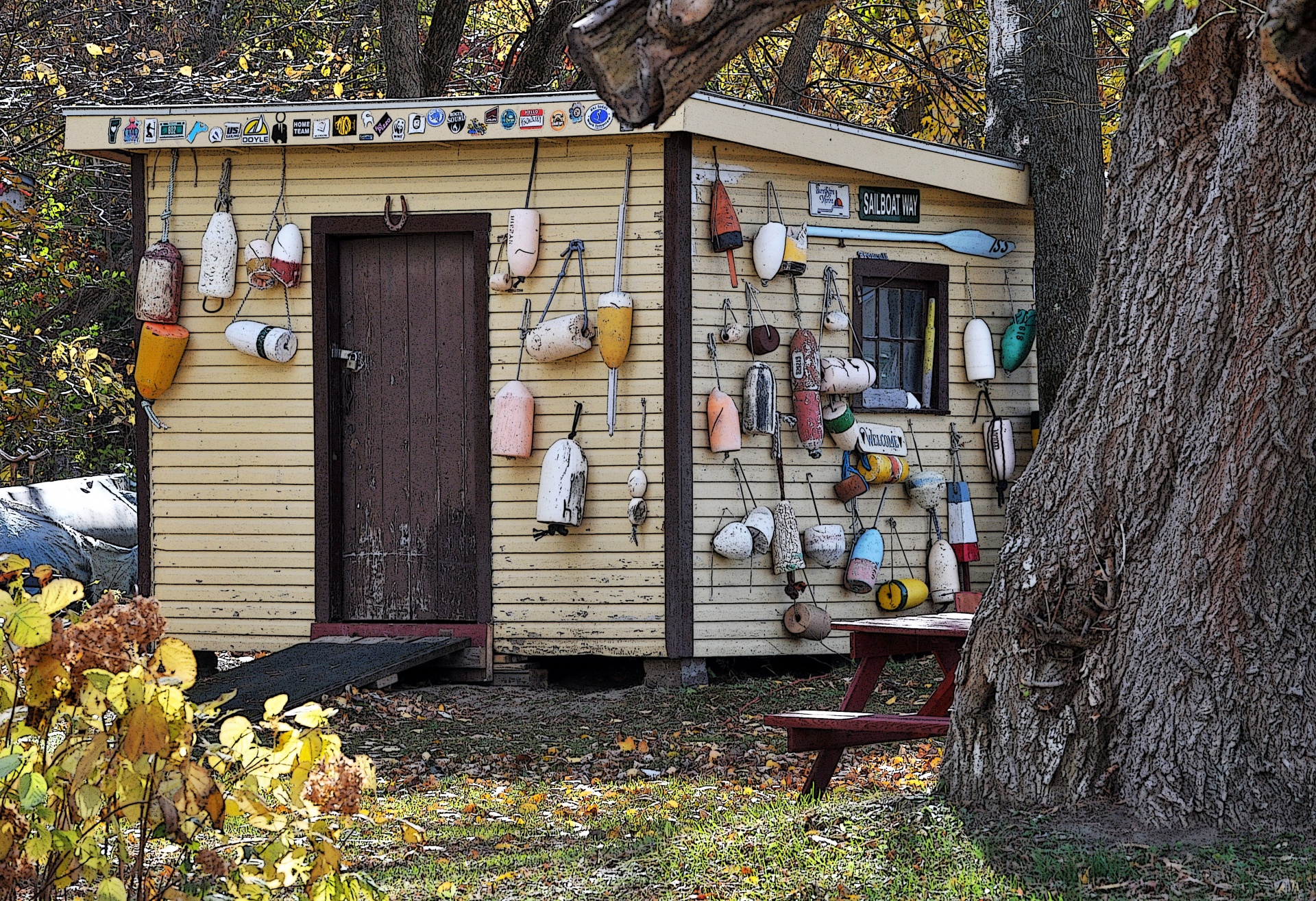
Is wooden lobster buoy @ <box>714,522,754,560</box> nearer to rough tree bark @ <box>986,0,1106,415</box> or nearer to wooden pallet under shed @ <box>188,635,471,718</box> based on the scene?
wooden pallet under shed @ <box>188,635,471,718</box>

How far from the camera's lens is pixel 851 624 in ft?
18.3

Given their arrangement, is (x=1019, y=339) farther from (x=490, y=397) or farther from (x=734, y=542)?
(x=490, y=397)

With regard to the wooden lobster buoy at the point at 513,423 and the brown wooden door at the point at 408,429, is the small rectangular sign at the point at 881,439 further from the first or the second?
the brown wooden door at the point at 408,429

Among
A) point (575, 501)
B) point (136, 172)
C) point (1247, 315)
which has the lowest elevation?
point (575, 501)

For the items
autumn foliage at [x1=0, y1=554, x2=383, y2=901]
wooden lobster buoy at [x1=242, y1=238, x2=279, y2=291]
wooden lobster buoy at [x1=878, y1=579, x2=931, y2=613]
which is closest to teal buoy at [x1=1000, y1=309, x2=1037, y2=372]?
wooden lobster buoy at [x1=878, y1=579, x2=931, y2=613]

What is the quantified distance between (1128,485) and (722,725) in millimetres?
3486

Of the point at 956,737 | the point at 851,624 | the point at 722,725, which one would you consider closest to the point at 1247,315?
the point at 956,737

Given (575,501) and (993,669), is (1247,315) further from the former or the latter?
(575,501)

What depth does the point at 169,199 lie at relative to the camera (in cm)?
871

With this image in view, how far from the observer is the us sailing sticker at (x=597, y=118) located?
794cm

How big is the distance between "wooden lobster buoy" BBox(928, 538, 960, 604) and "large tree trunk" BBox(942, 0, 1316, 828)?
4.51m

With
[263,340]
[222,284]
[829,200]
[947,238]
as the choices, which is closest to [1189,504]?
[829,200]

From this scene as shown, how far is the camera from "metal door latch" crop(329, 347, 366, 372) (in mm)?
8688

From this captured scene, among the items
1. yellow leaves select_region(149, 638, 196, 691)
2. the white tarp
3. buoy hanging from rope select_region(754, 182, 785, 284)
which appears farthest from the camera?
the white tarp
